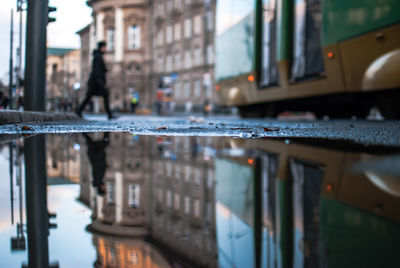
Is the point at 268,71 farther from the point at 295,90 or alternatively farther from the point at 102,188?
the point at 102,188

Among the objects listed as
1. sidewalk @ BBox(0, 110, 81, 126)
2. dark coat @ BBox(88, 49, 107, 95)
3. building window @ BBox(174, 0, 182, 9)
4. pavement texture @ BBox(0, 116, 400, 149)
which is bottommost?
pavement texture @ BBox(0, 116, 400, 149)

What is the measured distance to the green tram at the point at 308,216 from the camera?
826mm

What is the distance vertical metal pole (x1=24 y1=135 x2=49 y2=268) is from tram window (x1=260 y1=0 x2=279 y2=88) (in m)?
9.09

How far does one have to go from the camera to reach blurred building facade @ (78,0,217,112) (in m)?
50.6

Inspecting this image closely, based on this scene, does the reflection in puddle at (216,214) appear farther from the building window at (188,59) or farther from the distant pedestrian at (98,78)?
the building window at (188,59)

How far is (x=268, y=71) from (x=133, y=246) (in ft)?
35.7

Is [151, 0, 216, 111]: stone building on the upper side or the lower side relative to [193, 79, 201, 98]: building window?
upper

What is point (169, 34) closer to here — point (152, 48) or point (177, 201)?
point (152, 48)

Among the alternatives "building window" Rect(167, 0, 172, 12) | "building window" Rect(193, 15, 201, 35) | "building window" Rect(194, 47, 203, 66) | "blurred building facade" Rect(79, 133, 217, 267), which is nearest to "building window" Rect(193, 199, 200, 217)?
"blurred building facade" Rect(79, 133, 217, 267)

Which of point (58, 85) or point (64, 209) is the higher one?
point (58, 85)

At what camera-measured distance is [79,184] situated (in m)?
1.69

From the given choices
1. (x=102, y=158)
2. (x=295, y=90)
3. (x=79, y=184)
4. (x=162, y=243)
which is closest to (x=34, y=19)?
(x=295, y=90)

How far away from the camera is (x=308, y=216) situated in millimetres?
1104

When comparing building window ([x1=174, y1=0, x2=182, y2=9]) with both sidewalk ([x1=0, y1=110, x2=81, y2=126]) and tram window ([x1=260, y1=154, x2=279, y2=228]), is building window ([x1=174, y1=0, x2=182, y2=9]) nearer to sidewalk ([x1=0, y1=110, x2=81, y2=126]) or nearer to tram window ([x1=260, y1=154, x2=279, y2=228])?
sidewalk ([x1=0, y1=110, x2=81, y2=126])
